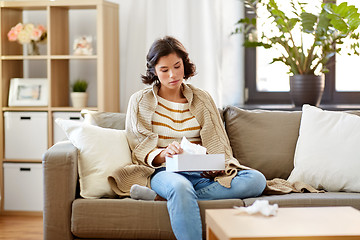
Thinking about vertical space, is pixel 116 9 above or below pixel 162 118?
above

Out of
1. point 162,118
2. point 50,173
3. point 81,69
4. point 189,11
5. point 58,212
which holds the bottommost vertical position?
point 58,212

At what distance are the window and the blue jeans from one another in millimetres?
1616

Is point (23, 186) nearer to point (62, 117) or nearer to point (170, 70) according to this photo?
point (62, 117)

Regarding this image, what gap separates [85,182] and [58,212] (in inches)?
7.4

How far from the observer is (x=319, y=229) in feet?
5.79

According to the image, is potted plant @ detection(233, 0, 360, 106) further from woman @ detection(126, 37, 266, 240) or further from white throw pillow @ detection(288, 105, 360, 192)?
woman @ detection(126, 37, 266, 240)

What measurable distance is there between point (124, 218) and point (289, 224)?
2.93ft

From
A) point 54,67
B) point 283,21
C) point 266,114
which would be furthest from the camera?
point 54,67

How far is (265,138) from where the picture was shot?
118 inches

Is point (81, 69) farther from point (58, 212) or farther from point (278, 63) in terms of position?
point (58, 212)

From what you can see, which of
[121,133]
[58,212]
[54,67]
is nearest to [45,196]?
[58,212]

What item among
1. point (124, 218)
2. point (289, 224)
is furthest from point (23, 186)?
point (289, 224)

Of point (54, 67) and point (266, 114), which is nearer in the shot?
point (266, 114)

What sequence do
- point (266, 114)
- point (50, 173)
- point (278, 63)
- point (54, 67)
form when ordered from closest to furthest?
point (50, 173) < point (266, 114) < point (54, 67) < point (278, 63)
